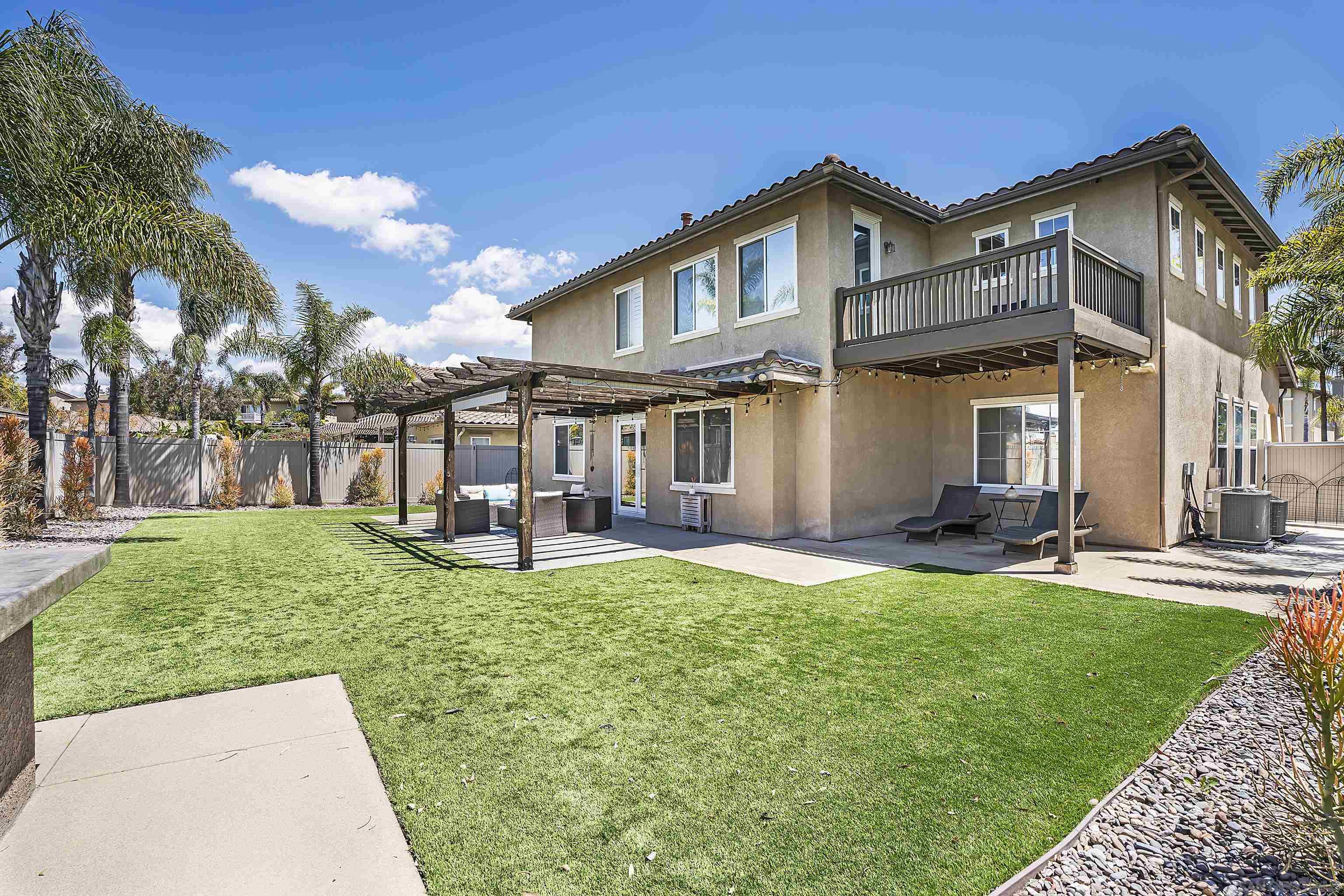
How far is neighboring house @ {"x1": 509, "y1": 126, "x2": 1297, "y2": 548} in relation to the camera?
10188mm

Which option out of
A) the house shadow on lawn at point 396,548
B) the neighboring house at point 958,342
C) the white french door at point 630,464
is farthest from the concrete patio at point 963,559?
the white french door at point 630,464

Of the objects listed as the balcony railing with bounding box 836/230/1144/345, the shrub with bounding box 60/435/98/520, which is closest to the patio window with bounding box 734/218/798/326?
the balcony railing with bounding box 836/230/1144/345

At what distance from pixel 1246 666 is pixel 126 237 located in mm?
16030

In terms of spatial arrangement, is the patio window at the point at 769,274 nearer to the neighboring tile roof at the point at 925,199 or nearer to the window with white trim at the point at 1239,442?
the neighboring tile roof at the point at 925,199

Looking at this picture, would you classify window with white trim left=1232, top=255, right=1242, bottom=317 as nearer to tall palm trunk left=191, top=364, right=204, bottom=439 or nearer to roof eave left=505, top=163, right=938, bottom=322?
roof eave left=505, top=163, right=938, bottom=322

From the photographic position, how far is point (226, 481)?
715 inches

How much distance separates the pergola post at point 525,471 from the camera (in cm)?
899

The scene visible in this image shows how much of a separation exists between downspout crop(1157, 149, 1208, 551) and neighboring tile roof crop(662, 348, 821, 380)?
546 cm

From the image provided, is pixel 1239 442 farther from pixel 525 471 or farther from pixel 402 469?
pixel 402 469

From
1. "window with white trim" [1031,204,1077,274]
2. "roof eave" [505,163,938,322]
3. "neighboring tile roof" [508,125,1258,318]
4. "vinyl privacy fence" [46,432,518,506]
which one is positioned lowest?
"vinyl privacy fence" [46,432,518,506]

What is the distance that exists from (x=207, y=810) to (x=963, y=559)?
31.7ft

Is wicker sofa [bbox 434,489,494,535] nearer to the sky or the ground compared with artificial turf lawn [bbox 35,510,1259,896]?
nearer to the sky

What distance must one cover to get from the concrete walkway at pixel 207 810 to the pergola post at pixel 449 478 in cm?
810

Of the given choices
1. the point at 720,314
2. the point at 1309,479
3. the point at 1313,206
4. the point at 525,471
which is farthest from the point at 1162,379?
the point at 525,471
